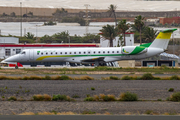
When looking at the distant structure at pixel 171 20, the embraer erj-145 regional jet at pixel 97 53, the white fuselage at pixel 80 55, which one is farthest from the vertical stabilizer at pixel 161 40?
the distant structure at pixel 171 20

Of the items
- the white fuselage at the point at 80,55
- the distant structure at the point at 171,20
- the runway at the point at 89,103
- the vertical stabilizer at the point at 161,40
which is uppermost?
the distant structure at the point at 171,20

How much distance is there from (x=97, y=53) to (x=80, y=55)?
2.09 m

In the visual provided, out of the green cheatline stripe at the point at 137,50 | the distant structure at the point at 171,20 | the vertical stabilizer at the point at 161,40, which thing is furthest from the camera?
the distant structure at the point at 171,20

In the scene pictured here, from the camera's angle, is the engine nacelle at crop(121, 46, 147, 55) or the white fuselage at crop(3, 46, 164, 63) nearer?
the engine nacelle at crop(121, 46, 147, 55)

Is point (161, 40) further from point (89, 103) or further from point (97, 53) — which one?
point (89, 103)

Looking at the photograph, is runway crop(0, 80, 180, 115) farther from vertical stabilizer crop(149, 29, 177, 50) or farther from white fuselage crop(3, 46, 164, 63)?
vertical stabilizer crop(149, 29, 177, 50)

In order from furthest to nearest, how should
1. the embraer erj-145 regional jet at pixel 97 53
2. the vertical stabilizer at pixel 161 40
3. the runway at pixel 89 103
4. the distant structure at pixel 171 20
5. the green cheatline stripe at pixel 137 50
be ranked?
the distant structure at pixel 171 20
the vertical stabilizer at pixel 161 40
the embraer erj-145 regional jet at pixel 97 53
the green cheatline stripe at pixel 137 50
the runway at pixel 89 103

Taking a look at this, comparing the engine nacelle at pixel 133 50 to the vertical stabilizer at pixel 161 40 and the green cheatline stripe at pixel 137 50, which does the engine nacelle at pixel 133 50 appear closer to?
the green cheatline stripe at pixel 137 50

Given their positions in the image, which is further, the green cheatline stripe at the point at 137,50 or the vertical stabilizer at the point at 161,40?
the vertical stabilizer at the point at 161,40

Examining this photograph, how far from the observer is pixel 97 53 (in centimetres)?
4072

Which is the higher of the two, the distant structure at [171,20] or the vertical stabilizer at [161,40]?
the distant structure at [171,20]

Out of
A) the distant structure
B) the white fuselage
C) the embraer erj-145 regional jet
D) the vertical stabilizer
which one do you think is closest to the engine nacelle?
the embraer erj-145 regional jet

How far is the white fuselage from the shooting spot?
40656 millimetres

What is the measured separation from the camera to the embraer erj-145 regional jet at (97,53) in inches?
1598
